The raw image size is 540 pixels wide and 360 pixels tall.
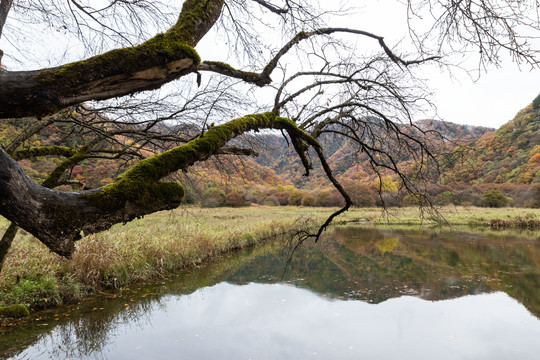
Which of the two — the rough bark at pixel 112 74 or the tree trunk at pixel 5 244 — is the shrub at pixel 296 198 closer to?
the tree trunk at pixel 5 244

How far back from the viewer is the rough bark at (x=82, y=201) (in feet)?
3.87

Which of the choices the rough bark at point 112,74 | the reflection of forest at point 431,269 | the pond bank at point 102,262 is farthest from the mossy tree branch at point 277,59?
the reflection of forest at point 431,269

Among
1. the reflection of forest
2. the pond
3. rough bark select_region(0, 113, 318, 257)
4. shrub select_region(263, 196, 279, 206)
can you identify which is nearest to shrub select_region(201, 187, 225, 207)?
shrub select_region(263, 196, 279, 206)

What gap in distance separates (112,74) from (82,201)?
2.11 ft

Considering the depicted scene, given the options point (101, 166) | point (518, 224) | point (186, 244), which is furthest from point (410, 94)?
point (518, 224)

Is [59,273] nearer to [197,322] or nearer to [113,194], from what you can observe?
[197,322]

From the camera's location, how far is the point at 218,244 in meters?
11.3

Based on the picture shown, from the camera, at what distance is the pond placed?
183 inches

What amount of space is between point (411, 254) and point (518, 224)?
14.5 metres

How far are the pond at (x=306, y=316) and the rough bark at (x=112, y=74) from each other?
3.36 metres

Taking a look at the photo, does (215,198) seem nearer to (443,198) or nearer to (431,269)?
(431,269)

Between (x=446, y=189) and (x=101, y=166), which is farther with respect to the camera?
(x=101, y=166)

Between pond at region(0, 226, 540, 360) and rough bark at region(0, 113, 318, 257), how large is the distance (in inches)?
127

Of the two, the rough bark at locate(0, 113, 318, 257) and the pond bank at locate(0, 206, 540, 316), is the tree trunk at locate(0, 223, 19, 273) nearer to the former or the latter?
the pond bank at locate(0, 206, 540, 316)
